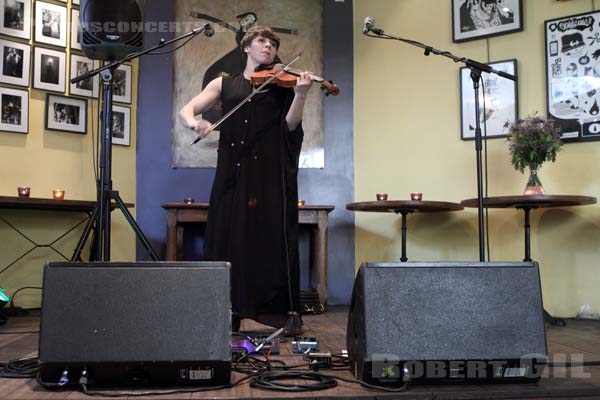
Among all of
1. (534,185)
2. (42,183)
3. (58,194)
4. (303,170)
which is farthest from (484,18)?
(42,183)

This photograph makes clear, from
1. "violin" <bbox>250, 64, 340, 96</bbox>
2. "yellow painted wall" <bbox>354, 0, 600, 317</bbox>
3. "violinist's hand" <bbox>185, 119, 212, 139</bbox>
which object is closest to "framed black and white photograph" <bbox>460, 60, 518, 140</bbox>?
"yellow painted wall" <bbox>354, 0, 600, 317</bbox>

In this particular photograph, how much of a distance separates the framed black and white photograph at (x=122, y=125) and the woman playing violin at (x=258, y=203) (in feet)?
5.36

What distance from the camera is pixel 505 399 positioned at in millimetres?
1559

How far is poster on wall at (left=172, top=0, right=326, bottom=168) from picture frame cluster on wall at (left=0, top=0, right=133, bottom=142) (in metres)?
0.42

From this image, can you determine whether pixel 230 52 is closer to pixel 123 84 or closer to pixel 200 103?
pixel 123 84

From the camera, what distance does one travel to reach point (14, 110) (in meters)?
3.68

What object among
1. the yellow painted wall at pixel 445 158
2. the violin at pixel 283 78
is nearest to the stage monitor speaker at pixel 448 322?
the violin at pixel 283 78

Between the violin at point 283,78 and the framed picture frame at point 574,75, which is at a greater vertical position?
the framed picture frame at point 574,75

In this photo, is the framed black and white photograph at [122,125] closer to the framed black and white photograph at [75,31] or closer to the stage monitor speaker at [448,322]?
the framed black and white photograph at [75,31]

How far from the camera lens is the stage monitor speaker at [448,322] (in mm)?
1557

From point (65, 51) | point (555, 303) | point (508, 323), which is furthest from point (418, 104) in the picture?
point (508, 323)

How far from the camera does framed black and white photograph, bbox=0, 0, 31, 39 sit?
145 inches

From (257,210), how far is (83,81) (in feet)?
6.89

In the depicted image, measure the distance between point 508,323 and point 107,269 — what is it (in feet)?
3.66
